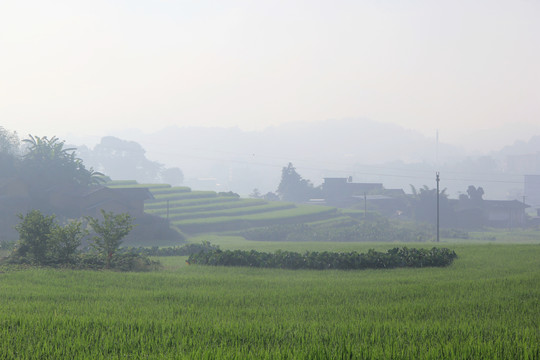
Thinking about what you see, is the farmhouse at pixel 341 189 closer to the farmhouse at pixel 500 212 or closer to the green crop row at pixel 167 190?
the farmhouse at pixel 500 212

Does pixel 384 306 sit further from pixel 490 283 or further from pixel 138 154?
pixel 138 154

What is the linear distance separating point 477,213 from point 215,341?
257 ft

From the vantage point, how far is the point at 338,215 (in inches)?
2842

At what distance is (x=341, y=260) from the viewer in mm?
18031

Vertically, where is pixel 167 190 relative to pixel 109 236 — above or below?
above

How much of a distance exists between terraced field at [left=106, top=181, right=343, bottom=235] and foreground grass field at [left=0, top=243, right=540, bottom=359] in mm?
44335

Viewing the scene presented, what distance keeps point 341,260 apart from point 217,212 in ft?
158

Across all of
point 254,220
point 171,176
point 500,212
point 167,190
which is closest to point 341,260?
point 254,220

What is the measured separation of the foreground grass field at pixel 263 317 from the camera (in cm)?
647

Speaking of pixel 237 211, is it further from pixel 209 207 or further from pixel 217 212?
pixel 209 207

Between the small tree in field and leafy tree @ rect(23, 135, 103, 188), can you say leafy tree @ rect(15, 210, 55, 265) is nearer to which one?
the small tree in field

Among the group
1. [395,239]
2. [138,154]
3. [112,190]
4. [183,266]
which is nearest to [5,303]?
[183,266]

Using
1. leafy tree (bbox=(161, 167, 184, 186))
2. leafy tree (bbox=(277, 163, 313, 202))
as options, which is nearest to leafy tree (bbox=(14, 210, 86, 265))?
leafy tree (bbox=(277, 163, 313, 202))

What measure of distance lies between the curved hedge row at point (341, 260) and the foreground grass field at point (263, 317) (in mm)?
3099
